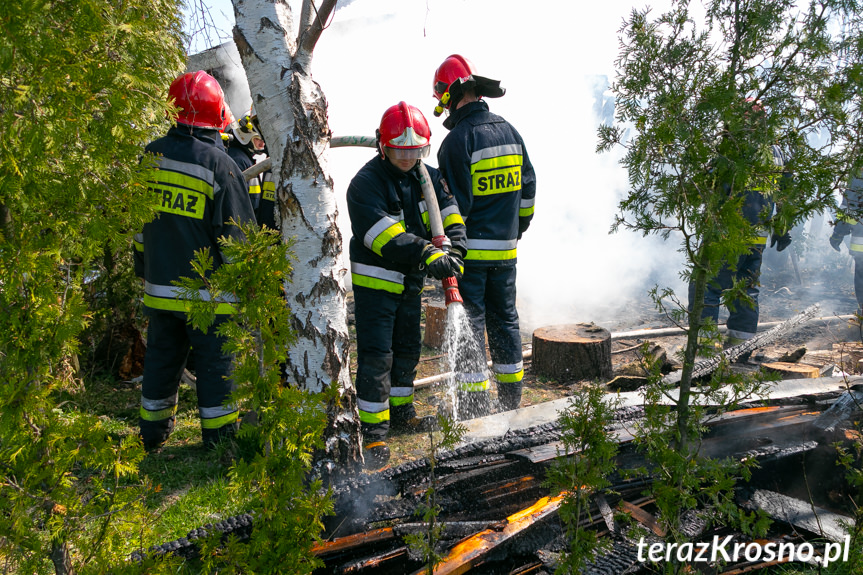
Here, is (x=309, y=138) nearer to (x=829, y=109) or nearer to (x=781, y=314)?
(x=829, y=109)

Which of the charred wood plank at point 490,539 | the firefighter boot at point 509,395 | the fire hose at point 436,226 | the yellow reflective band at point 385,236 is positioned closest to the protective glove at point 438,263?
the fire hose at point 436,226

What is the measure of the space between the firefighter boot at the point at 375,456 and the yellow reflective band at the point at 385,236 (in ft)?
4.47

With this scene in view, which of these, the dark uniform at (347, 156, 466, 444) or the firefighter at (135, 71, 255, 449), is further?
the dark uniform at (347, 156, 466, 444)

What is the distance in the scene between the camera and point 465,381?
4.63 m

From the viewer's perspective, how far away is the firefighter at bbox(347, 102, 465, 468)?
3873 mm

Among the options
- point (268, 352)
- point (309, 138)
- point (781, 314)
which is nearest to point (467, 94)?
point (309, 138)

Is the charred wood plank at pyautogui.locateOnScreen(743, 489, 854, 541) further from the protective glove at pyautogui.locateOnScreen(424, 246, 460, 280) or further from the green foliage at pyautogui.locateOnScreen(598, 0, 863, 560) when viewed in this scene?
the protective glove at pyautogui.locateOnScreen(424, 246, 460, 280)

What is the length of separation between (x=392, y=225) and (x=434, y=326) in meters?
2.93

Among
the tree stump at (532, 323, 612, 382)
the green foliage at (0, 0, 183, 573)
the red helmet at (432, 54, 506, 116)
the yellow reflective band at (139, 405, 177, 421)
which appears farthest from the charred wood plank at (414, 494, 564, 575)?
the red helmet at (432, 54, 506, 116)

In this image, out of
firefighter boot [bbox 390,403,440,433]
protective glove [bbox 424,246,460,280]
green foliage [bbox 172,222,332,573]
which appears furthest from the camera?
firefighter boot [bbox 390,403,440,433]

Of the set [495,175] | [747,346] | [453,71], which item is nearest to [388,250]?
[495,175]

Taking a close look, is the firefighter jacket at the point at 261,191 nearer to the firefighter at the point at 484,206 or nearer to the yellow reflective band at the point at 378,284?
the yellow reflective band at the point at 378,284

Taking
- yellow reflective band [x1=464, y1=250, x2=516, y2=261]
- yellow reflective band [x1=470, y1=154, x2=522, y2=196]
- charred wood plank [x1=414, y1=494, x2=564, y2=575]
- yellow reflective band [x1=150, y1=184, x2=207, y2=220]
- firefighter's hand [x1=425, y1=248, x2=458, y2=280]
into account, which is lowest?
charred wood plank [x1=414, y1=494, x2=564, y2=575]

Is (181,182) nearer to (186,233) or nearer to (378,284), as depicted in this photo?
(186,233)
